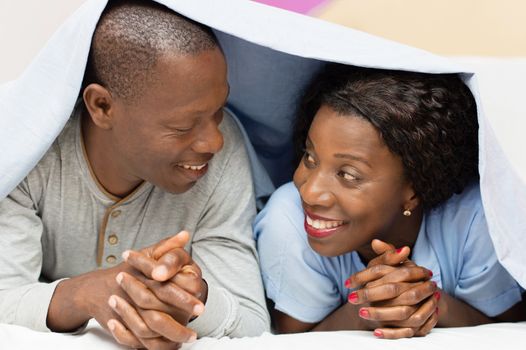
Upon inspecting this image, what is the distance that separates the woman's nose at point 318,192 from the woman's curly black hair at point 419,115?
99mm

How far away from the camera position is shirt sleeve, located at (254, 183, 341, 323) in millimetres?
1259

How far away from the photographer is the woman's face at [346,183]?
3.69ft

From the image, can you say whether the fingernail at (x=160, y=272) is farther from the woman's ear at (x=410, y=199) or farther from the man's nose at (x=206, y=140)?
the woman's ear at (x=410, y=199)

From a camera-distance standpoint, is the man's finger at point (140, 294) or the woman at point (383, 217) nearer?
the man's finger at point (140, 294)

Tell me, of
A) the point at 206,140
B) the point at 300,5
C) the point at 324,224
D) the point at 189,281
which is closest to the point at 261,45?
the point at 206,140

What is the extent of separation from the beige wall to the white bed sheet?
3.14 feet

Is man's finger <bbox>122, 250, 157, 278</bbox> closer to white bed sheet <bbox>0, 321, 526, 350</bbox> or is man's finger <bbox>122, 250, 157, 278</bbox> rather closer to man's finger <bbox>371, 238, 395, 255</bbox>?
white bed sheet <bbox>0, 321, 526, 350</bbox>

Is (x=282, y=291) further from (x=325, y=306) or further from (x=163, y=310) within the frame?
(x=163, y=310)

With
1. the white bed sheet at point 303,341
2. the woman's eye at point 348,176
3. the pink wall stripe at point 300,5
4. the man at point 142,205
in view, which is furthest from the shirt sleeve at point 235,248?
the pink wall stripe at point 300,5

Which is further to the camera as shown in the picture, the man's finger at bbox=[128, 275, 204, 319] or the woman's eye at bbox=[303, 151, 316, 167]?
the woman's eye at bbox=[303, 151, 316, 167]

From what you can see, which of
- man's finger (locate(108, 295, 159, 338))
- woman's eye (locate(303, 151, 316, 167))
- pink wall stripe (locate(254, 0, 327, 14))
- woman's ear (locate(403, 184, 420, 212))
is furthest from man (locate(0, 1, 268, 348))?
pink wall stripe (locate(254, 0, 327, 14))

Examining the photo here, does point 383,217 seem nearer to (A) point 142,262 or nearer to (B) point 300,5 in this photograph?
(A) point 142,262

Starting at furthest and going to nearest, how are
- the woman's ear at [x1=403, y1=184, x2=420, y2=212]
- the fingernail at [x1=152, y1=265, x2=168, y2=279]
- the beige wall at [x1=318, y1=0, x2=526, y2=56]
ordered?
1. the beige wall at [x1=318, y1=0, x2=526, y2=56]
2. the woman's ear at [x1=403, y1=184, x2=420, y2=212]
3. the fingernail at [x1=152, y1=265, x2=168, y2=279]

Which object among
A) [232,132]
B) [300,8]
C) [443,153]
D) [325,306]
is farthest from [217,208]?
[300,8]
